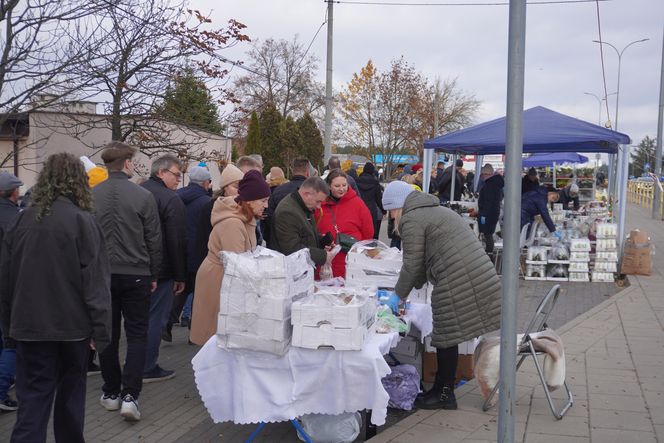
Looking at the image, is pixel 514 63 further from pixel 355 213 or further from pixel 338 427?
pixel 355 213

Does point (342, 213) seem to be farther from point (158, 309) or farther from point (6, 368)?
point (6, 368)

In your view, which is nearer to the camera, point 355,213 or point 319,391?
point 319,391

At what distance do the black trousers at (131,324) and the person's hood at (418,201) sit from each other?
204 centimetres

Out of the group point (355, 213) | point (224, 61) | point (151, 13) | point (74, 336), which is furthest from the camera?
point (224, 61)

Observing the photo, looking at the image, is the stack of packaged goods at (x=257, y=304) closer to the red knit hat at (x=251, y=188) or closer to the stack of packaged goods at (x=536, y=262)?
the red knit hat at (x=251, y=188)

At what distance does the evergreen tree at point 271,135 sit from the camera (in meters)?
40.2

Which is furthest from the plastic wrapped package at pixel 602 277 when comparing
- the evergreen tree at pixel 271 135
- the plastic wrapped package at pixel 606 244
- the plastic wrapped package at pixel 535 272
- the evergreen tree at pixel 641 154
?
the evergreen tree at pixel 641 154

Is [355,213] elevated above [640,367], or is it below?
above

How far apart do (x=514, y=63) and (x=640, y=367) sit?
14.8ft

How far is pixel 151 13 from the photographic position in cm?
814

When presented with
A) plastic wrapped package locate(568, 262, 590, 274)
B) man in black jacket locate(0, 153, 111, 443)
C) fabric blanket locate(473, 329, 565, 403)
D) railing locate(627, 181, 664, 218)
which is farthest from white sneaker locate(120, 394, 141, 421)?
railing locate(627, 181, 664, 218)

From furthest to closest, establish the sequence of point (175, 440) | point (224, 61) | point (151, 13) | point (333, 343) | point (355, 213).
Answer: point (224, 61), point (151, 13), point (355, 213), point (175, 440), point (333, 343)

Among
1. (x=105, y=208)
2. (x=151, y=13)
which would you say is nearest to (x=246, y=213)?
(x=105, y=208)

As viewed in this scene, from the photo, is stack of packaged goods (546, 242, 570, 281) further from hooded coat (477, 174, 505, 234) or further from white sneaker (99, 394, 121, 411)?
white sneaker (99, 394, 121, 411)
